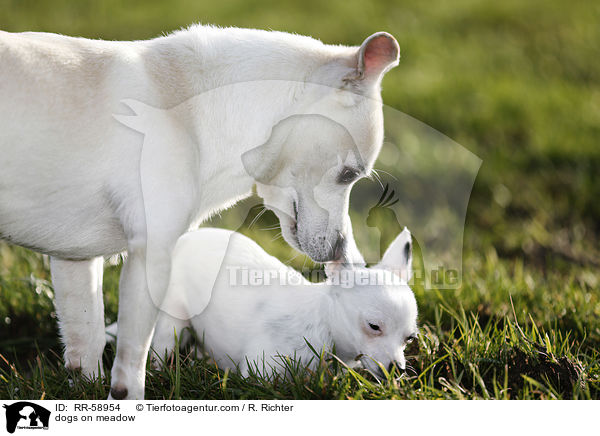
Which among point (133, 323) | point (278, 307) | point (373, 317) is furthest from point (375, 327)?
point (133, 323)

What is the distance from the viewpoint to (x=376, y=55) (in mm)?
2684

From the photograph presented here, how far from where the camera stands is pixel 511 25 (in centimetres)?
877

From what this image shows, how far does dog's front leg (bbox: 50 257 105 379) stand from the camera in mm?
2975

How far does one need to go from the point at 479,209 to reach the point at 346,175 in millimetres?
2968

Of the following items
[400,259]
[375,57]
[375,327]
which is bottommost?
[375,327]

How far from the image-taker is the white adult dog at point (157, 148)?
2459mm

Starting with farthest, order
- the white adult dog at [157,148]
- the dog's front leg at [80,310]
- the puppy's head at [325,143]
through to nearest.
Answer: the dog's front leg at [80,310] → the puppy's head at [325,143] → the white adult dog at [157,148]

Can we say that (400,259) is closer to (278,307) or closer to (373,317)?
(373,317)

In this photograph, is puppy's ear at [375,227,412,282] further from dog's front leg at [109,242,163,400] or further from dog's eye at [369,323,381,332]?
dog's front leg at [109,242,163,400]

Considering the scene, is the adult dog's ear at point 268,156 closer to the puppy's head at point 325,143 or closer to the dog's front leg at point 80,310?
the puppy's head at point 325,143

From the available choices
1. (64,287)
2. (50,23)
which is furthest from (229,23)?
(64,287)
